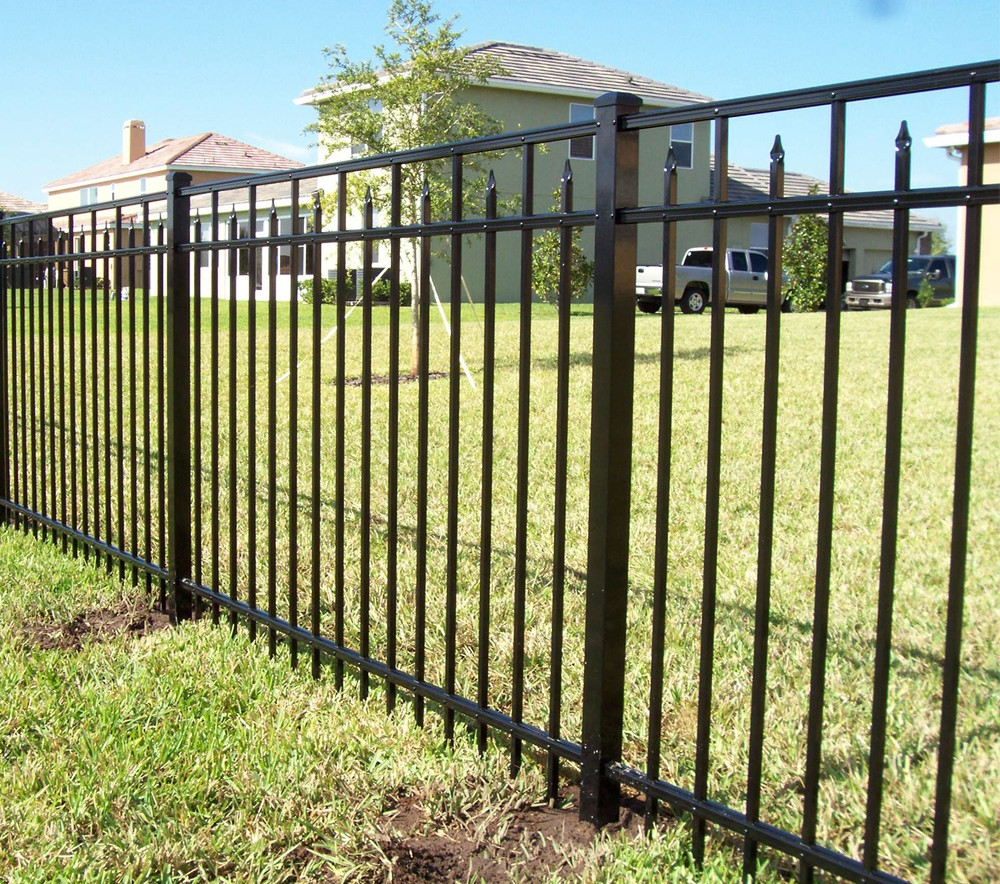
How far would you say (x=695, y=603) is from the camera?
15.5 feet

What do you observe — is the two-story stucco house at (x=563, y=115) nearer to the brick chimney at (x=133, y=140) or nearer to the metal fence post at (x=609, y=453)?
the metal fence post at (x=609, y=453)

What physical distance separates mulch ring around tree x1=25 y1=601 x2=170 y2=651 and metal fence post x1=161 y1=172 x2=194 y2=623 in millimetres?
150

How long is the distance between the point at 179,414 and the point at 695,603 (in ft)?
7.98

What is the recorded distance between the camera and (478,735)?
3.36 m

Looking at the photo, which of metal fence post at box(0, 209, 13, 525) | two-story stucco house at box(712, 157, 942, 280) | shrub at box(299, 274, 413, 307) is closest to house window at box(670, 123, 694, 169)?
two-story stucco house at box(712, 157, 942, 280)

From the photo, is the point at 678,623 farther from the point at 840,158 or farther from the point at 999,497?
the point at 999,497

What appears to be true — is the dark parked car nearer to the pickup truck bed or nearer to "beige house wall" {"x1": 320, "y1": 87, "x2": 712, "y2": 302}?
the pickup truck bed

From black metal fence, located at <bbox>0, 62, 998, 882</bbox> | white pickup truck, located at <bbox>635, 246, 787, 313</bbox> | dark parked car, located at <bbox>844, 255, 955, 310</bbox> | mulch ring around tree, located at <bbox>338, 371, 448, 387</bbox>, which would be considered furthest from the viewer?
dark parked car, located at <bbox>844, 255, 955, 310</bbox>

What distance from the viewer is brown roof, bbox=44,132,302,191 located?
49312 millimetres

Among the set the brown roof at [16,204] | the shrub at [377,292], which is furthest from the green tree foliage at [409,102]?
the brown roof at [16,204]

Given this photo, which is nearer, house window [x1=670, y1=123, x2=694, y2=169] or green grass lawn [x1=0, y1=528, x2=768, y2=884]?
green grass lawn [x1=0, y1=528, x2=768, y2=884]

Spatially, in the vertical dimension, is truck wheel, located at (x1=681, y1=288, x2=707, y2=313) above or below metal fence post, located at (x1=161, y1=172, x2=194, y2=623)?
above

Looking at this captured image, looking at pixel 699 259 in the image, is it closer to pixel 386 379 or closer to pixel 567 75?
pixel 567 75

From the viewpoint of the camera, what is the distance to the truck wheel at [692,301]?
87.0ft
